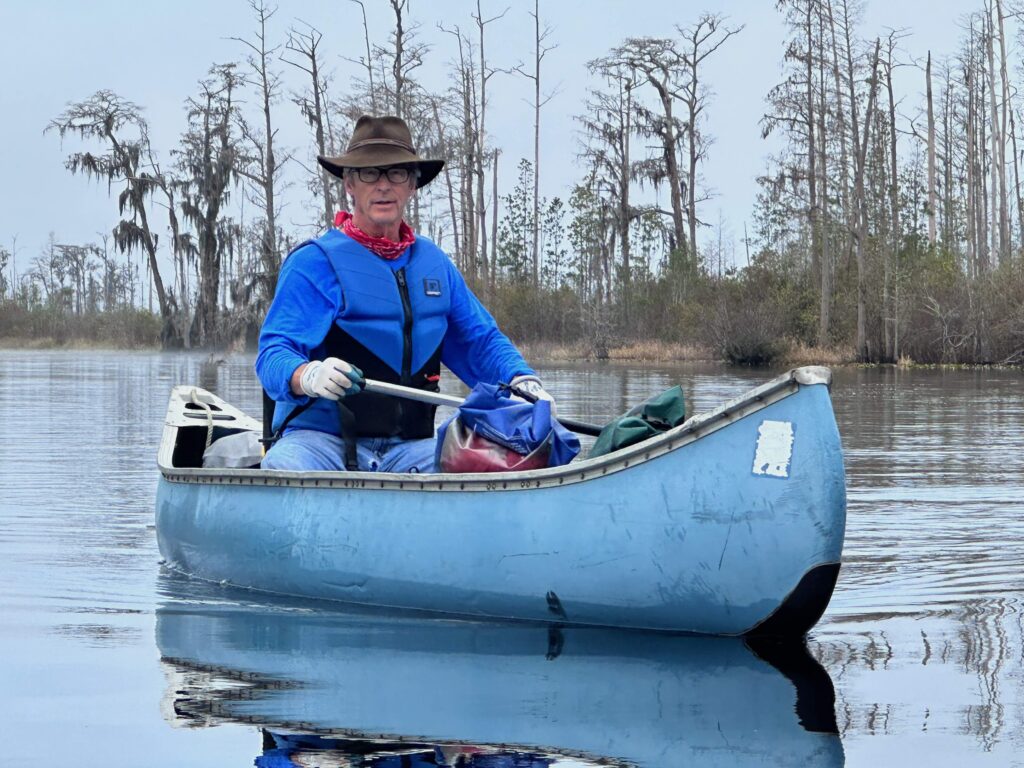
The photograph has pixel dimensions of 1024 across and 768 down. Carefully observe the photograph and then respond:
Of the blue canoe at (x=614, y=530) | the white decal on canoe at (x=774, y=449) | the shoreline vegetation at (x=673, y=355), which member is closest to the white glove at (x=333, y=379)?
the blue canoe at (x=614, y=530)

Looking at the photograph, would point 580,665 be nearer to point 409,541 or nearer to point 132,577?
point 409,541

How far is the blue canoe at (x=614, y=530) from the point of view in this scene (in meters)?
4.50

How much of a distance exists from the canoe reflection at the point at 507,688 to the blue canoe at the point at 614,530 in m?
0.10

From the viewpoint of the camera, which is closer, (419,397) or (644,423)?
(644,423)

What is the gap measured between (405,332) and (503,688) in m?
1.85

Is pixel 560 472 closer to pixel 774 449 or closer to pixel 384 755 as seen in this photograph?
pixel 774 449

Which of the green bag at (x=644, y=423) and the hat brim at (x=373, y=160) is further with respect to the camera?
the hat brim at (x=373, y=160)

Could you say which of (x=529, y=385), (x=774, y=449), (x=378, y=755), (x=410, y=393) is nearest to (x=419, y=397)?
(x=410, y=393)

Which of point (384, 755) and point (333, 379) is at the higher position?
point (333, 379)

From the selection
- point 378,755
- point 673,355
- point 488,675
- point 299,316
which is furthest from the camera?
point 673,355

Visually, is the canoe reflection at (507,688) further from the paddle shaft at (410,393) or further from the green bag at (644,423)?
the paddle shaft at (410,393)

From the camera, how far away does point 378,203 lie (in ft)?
18.9

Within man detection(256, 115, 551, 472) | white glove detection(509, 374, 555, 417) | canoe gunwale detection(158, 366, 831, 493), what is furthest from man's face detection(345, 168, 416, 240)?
canoe gunwale detection(158, 366, 831, 493)

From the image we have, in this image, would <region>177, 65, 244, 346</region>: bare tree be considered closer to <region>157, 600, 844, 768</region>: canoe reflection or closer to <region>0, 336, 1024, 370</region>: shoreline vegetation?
<region>0, 336, 1024, 370</region>: shoreline vegetation
